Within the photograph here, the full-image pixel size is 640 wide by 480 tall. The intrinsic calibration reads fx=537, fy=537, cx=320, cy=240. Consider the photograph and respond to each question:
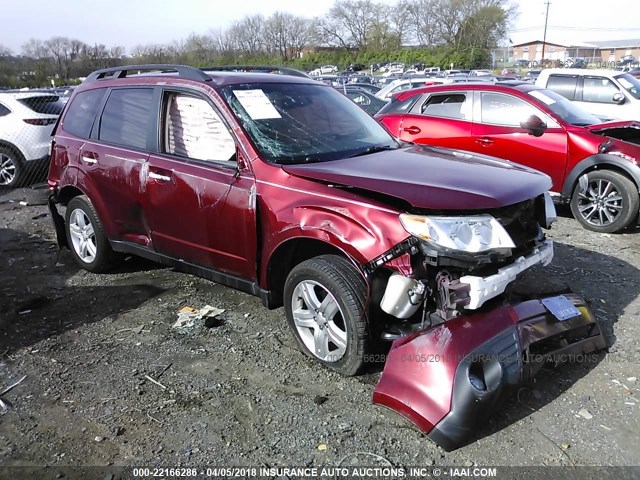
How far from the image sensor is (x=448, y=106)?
25.2 ft

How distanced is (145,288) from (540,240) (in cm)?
340

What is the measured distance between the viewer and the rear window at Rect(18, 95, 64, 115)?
9711 millimetres

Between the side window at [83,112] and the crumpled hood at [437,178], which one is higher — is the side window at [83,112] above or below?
above

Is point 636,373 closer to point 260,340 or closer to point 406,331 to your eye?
point 406,331

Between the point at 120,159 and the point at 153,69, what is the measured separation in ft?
2.83

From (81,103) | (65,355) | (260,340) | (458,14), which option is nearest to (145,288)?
(65,355)

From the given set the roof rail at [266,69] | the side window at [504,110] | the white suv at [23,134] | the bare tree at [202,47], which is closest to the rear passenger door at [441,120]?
the side window at [504,110]

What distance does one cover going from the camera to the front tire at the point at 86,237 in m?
5.00

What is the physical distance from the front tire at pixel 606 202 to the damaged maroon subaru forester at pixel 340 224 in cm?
321

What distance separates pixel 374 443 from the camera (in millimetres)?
2805

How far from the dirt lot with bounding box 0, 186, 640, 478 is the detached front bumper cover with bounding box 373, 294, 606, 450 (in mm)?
168

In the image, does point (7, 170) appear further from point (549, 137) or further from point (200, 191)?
point (549, 137)

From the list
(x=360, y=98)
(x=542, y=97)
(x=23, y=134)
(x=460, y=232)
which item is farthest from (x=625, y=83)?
(x=23, y=134)

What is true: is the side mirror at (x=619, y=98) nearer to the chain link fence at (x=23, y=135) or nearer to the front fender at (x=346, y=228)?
the front fender at (x=346, y=228)
